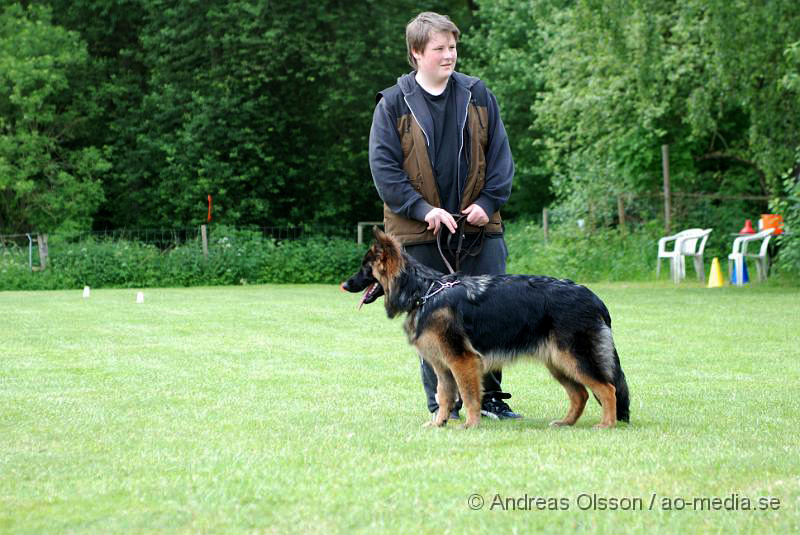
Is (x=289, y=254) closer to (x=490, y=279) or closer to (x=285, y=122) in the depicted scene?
(x=285, y=122)

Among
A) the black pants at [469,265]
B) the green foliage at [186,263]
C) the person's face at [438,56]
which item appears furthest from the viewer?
the green foliage at [186,263]

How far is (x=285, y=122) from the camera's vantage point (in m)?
37.8

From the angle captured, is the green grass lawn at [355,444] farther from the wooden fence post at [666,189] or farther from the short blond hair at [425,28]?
the wooden fence post at [666,189]

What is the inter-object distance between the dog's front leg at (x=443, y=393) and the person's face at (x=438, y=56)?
1.73 meters

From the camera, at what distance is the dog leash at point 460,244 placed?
6719 millimetres

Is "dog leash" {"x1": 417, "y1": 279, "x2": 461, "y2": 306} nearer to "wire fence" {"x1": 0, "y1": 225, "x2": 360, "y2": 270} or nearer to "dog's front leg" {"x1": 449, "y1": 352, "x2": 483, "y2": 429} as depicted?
"dog's front leg" {"x1": 449, "y1": 352, "x2": 483, "y2": 429}

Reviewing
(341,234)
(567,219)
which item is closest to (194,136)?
(341,234)

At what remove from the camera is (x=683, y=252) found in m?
23.5

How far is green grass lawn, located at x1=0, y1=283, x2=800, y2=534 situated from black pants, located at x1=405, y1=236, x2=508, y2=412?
25cm

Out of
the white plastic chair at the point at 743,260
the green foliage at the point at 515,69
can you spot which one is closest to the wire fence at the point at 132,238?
the green foliage at the point at 515,69

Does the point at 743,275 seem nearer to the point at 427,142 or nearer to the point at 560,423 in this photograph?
the point at 560,423

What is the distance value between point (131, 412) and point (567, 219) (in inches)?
886

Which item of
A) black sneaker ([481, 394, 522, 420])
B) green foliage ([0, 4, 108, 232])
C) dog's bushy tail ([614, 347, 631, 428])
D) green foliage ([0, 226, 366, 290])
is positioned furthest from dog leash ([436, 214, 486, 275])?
green foliage ([0, 4, 108, 232])

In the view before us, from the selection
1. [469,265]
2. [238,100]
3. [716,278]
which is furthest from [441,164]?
[238,100]
